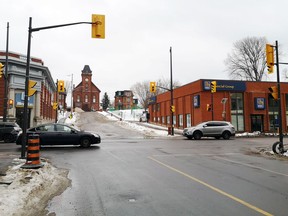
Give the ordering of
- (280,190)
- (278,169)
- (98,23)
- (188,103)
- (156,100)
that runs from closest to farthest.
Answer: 1. (280,190)
2. (278,169)
3. (98,23)
4. (188,103)
5. (156,100)

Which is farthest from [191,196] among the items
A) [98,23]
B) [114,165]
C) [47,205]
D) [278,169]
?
[98,23]

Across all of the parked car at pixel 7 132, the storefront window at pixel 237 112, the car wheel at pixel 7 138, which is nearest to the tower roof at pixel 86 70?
the storefront window at pixel 237 112

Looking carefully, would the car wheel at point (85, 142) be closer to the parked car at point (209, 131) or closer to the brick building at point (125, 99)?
the parked car at point (209, 131)

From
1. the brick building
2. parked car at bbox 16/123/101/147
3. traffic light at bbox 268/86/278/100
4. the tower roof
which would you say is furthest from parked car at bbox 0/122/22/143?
the brick building

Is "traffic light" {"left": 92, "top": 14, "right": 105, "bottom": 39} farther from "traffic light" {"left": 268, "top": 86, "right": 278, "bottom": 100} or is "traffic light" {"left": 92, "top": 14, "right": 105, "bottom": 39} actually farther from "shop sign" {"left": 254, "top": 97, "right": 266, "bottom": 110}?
"shop sign" {"left": 254, "top": 97, "right": 266, "bottom": 110}

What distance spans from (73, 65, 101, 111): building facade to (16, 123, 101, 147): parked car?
319 ft

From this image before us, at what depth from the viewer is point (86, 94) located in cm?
11325

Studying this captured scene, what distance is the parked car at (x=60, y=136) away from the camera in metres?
16.8

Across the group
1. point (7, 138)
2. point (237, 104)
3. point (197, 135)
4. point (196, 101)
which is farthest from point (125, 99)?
point (7, 138)

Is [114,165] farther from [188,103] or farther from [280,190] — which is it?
[188,103]

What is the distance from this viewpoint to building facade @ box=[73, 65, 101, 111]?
113188 mm

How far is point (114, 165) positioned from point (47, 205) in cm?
504

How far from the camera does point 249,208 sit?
561 centimetres

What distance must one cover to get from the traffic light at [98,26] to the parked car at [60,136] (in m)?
6.54
